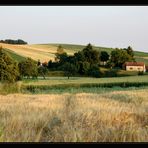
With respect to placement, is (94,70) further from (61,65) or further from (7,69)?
(7,69)

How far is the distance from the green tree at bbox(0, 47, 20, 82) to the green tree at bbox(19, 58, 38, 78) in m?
1.34

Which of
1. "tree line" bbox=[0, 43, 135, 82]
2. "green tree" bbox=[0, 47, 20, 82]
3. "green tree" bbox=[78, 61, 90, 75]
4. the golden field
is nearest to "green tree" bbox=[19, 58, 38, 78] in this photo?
"tree line" bbox=[0, 43, 135, 82]

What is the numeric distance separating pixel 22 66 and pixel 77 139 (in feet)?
115

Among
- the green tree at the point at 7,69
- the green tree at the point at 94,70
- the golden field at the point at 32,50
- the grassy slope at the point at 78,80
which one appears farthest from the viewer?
the golden field at the point at 32,50

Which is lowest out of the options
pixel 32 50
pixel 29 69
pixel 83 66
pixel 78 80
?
pixel 78 80

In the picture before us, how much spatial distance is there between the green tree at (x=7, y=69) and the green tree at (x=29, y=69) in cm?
134

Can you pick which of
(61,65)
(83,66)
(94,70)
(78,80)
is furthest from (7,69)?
(78,80)

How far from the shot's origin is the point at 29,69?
1425 inches

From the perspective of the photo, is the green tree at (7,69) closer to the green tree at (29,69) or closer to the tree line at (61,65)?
the tree line at (61,65)

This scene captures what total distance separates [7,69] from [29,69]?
286cm

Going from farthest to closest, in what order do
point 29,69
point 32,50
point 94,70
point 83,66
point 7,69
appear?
point 32,50 → point 29,69 → point 7,69 → point 94,70 → point 83,66

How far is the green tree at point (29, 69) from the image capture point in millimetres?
36375

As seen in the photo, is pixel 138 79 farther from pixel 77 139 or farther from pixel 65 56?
pixel 77 139

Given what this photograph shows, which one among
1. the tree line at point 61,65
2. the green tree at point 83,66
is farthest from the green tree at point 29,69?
the green tree at point 83,66
